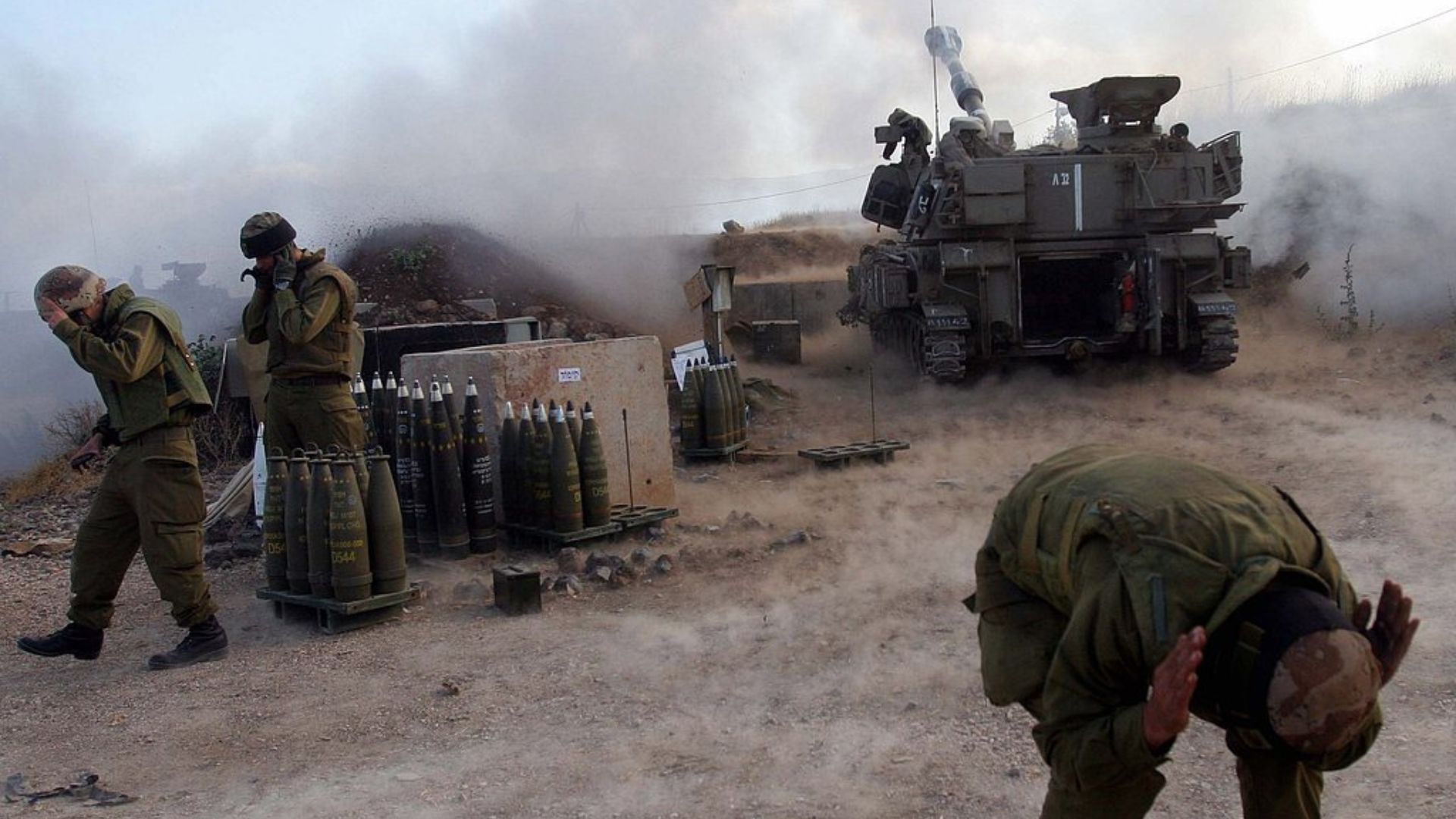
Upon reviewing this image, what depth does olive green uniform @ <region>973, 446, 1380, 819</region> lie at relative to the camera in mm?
2068

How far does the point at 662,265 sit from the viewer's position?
73.1ft

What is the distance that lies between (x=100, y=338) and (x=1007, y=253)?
29.9 feet

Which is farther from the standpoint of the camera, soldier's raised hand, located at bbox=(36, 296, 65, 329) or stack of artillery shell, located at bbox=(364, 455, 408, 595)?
stack of artillery shell, located at bbox=(364, 455, 408, 595)

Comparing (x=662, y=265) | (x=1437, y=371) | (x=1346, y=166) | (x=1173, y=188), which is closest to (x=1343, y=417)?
(x=1437, y=371)

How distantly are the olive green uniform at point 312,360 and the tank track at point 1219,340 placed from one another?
343 inches

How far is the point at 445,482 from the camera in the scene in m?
6.80

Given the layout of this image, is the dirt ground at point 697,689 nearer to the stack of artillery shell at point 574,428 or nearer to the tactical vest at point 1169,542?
the stack of artillery shell at point 574,428

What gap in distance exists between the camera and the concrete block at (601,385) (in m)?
7.33

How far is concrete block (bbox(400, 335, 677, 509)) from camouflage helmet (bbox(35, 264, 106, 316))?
2.37 m

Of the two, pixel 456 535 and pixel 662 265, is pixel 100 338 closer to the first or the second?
pixel 456 535

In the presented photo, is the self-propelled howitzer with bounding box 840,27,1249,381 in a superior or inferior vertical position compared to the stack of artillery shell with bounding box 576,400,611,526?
superior

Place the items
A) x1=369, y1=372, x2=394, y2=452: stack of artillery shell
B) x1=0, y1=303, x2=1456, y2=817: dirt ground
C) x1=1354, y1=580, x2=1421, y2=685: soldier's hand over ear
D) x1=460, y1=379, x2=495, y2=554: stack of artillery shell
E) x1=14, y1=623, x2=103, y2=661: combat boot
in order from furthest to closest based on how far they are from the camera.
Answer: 1. x1=369, y1=372, x2=394, y2=452: stack of artillery shell
2. x1=460, y1=379, x2=495, y2=554: stack of artillery shell
3. x1=14, y1=623, x2=103, y2=661: combat boot
4. x1=0, y1=303, x2=1456, y2=817: dirt ground
5. x1=1354, y1=580, x2=1421, y2=685: soldier's hand over ear

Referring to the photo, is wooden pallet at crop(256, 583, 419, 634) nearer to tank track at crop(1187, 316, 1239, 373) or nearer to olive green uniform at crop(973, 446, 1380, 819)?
olive green uniform at crop(973, 446, 1380, 819)

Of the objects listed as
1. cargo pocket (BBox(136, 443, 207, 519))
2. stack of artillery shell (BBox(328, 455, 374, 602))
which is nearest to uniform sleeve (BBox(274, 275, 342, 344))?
stack of artillery shell (BBox(328, 455, 374, 602))
